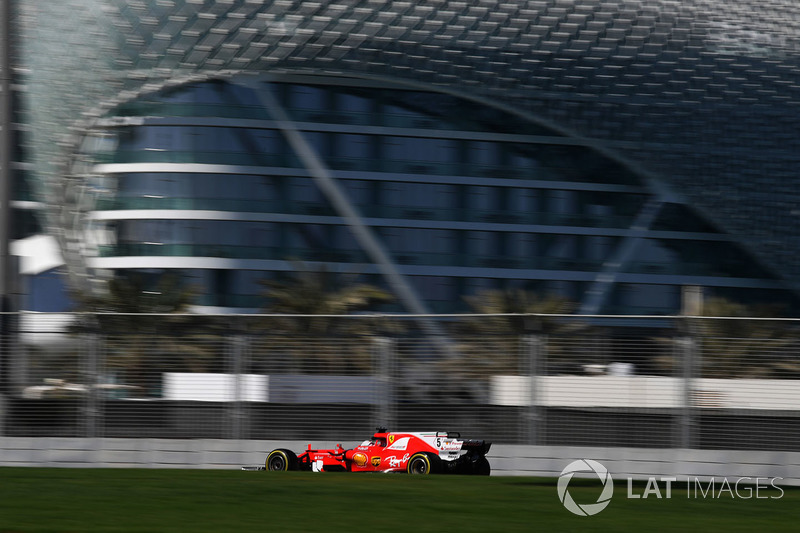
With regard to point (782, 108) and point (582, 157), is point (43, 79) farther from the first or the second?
point (782, 108)

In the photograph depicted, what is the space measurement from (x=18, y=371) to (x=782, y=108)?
31202 mm

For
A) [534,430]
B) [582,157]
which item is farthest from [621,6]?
[534,430]

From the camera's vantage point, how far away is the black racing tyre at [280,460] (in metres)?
12.3

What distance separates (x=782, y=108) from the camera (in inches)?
1430

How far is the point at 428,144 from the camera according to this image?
42406 mm

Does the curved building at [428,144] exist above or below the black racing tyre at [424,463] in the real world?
above

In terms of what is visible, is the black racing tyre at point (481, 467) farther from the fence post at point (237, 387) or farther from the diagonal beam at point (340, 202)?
the diagonal beam at point (340, 202)

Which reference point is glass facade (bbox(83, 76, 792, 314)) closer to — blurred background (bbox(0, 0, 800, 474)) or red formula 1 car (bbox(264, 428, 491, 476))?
blurred background (bbox(0, 0, 800, 474))

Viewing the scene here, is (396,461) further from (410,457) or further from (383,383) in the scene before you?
(383,383)

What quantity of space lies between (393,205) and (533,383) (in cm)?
2938

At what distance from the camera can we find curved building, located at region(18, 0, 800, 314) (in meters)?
33.5

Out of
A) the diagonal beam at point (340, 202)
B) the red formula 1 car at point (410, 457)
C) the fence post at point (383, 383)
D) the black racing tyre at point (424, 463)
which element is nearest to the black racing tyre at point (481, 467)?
the red formula 1 car at point (410, 457)

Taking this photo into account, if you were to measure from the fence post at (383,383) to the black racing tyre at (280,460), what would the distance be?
1123mm

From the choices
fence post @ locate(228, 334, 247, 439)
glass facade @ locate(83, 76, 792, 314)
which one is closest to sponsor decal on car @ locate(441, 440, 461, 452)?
fence post @ locate(228, 334, 247, 439)
